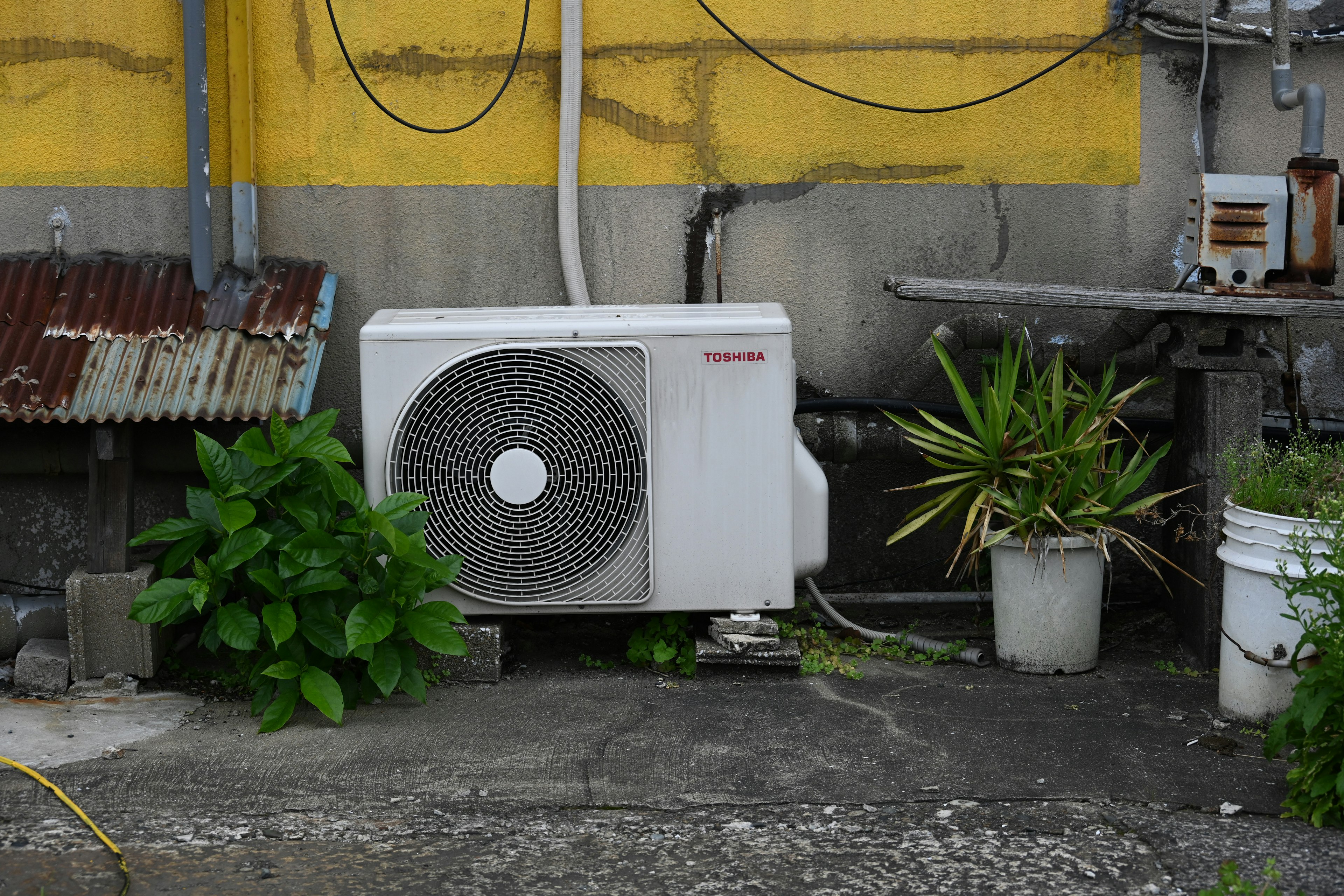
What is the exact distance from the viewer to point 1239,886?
2480mm

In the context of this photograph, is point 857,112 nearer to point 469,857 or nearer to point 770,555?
point 770,555

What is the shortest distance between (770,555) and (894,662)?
66cm

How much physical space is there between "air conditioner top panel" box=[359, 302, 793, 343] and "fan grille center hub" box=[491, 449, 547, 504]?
0.38 meters

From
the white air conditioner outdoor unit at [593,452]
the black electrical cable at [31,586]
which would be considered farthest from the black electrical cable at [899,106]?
the black electrical cable at [31,586]

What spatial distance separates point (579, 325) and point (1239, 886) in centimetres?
240

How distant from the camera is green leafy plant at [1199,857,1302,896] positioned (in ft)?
8.18

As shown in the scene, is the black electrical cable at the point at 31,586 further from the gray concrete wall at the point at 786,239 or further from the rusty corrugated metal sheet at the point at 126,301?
the rusty corrugated metal sheet at the point at 126,301

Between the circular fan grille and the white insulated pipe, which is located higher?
the white insulated pipe

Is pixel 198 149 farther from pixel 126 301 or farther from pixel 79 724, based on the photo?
pixel 79 724

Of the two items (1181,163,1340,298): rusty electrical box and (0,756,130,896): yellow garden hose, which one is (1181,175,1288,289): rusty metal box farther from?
(0,756,130,896): yellow garden hose

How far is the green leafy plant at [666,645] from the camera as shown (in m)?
4.14

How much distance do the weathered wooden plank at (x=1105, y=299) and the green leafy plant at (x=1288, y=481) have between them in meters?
0.52

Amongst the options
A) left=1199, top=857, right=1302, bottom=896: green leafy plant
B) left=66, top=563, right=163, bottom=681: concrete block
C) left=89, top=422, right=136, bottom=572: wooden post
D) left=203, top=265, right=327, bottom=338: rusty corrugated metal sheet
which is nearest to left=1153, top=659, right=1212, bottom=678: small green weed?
left=1199, top=857, right=1302, bottom=896: green leafy plant

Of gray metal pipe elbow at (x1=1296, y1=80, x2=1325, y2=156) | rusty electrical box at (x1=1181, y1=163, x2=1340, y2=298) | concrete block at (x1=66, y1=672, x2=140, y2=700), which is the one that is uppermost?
gray metal pipe elbow at (x1=1296, y1=80, x2=1325, y2=156)
